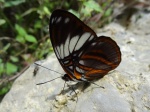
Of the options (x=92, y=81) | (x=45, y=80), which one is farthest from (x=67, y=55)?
(x=45, y=80)

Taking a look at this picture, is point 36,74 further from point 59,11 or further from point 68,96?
point 59,11

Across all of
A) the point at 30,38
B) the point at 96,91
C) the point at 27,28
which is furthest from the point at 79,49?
the point at 27,28

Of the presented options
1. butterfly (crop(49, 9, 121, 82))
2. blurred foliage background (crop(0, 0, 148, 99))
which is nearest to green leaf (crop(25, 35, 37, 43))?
blurred foliage background (crop(0, 0, 148, 99))

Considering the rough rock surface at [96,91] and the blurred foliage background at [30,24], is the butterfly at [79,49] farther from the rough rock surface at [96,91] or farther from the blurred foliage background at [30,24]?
the blurred foliage background at [30,24]

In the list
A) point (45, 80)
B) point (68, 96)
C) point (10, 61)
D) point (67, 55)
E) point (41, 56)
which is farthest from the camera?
point (10, 61)

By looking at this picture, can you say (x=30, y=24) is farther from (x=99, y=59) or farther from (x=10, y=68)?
(x=99, y=59)

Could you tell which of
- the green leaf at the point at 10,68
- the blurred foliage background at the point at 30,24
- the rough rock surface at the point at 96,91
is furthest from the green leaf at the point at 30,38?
the rough rock surface at the point at 96,91

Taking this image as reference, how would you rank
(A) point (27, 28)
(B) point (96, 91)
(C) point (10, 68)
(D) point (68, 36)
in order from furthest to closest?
1. (A) point (27, 28)
2. (C) point (10, 68)
3. (B) point (96, 91)
4. (D) point (68, 36)
